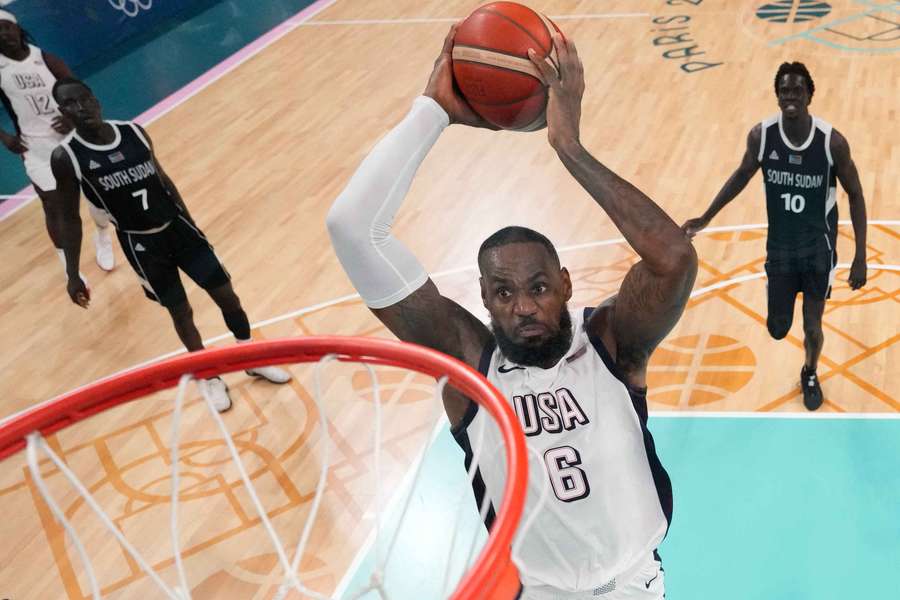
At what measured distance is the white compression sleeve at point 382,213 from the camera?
7.20ft

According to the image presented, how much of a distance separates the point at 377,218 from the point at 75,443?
3.60m

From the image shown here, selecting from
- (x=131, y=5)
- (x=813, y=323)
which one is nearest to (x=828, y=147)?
(x=813, y=323)

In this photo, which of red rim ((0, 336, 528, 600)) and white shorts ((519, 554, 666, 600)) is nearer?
red rim ((0, 336, 528, 600))

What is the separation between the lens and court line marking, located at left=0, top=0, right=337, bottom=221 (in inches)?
343

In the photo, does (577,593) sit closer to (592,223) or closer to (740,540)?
(740,540)

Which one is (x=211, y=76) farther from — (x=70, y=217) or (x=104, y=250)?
(x=70, y=217)

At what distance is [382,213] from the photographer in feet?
7.32

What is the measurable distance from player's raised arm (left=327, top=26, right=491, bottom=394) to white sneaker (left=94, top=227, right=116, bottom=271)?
5268 millimetres

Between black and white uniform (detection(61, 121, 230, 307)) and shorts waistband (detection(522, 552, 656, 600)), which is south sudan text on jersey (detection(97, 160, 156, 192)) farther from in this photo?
shorts waistband (detection(522, 552, 656, 600))

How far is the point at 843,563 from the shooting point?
381 cm

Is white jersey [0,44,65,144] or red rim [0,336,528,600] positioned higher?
red rim [0,336,528,600]

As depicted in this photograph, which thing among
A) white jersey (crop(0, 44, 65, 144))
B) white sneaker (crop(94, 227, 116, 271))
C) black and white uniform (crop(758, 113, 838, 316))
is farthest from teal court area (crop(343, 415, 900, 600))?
white jersey (crop(0, 44, 65, 144))

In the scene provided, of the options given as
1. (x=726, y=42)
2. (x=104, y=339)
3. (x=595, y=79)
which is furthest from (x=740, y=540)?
(x=726, y=42)

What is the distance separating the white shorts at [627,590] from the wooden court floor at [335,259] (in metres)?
1.74
